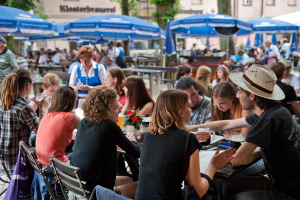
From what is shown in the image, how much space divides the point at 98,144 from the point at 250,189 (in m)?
1.34

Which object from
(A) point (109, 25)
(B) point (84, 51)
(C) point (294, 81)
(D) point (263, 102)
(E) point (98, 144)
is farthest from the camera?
(A) point (109, 25)

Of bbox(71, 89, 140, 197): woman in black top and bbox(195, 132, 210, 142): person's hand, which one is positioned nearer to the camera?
bbox(71, 89, 140, 197): woman in black top

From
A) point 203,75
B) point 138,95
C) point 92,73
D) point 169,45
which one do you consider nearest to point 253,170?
point 138,95

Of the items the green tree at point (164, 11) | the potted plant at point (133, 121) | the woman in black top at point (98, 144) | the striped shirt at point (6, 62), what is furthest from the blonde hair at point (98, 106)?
the green tree at point (164, 11)

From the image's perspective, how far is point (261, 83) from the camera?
2.50 metres

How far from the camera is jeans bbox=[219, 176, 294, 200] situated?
7.58 ft

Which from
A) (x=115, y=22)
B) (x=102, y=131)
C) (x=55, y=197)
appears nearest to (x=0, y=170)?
(x=55, y=197)

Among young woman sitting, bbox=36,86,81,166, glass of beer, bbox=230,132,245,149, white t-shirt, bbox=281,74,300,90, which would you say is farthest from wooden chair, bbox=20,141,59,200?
white t-shirt, bbox=281,74,300,90

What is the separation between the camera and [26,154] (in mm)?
2857

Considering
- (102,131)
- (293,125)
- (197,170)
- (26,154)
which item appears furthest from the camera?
(26,154)

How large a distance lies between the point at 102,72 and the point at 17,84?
2.69 meters

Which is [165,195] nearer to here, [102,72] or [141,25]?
[102,72]

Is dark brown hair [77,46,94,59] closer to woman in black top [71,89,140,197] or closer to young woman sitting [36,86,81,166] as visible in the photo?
young woman sitting [36,86,81,166]

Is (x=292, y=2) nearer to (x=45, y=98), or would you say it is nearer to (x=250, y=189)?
(x=45, y=98)
